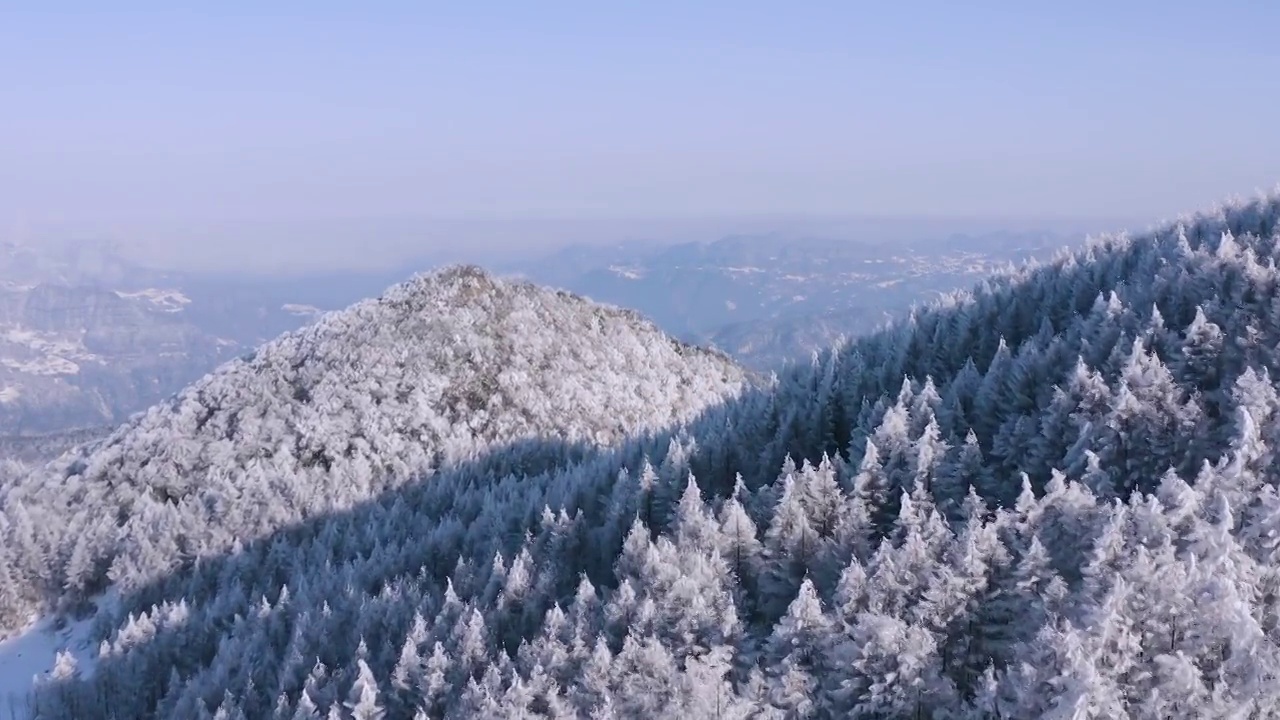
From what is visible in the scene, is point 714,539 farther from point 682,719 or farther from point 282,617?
point 282,617

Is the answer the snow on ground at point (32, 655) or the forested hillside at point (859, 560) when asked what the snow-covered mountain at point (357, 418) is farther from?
the forested hillside at point (859, 560)

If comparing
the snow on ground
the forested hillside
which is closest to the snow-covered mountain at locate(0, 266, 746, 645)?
the snow on ground

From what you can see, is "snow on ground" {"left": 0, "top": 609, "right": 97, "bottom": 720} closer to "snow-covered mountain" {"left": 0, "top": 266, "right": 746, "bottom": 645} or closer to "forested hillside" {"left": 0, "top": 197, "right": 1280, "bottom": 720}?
"forested hillside" {"left": 0, "top": 197, "right": 1280, "bottom": 720}

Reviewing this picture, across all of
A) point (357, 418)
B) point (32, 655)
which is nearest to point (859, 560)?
point (357, 418)

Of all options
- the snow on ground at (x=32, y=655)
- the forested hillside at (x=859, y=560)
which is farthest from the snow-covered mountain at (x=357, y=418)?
the forested hillside at (x=859, y=560)

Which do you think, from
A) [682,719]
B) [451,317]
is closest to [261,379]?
[451,317]

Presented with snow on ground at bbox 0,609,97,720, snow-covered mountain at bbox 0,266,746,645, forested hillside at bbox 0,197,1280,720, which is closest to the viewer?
forested hillside at bbox 0,197,1280,720
